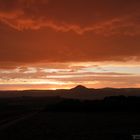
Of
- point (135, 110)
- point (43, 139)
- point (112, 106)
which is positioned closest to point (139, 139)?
point (43, 139)

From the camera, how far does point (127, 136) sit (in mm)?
37812

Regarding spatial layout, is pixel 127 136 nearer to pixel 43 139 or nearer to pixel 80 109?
pixel 43 139

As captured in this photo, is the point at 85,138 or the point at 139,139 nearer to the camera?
the point at 139,139

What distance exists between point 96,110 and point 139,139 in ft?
186

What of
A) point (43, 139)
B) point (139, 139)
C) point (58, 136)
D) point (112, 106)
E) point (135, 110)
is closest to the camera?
point (139, 139)

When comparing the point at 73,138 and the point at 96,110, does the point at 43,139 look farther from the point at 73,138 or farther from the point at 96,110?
the point at 96,110

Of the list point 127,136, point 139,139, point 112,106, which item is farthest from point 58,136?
point 112,106

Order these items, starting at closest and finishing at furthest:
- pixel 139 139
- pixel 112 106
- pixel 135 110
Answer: pixel 139 139
pixel 135 110
pixel 112 106

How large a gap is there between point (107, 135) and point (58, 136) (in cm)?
434

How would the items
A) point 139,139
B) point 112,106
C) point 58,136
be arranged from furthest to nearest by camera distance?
point 112,106 < point 58,136 < point 139,139

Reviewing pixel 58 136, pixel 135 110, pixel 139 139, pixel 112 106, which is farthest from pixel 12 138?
pixel 112 106

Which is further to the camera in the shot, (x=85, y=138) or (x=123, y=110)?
(x=123, y=110)

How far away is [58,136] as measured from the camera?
128 feet

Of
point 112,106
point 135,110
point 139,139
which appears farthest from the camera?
point 112,106
